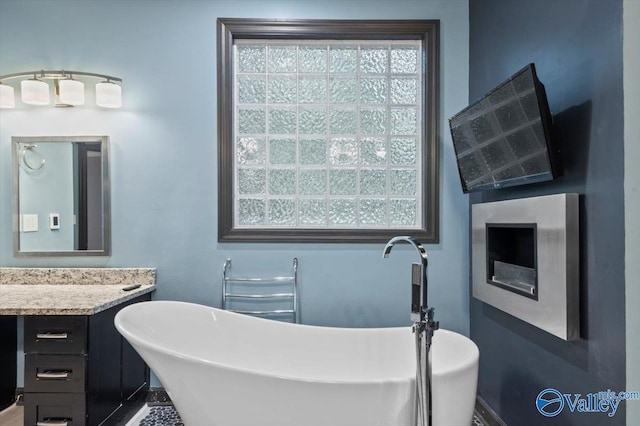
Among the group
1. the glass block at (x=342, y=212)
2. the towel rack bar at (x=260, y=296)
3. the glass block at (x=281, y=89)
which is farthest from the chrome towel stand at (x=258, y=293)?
the glass block at (x=281, y=89)

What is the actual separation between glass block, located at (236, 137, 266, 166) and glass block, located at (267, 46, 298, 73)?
1.56 feet

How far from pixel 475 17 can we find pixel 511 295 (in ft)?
5.49

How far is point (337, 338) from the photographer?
6.86 ft

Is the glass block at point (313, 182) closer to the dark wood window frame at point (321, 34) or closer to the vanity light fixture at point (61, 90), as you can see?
the dark wood window frame at point (321, 34)

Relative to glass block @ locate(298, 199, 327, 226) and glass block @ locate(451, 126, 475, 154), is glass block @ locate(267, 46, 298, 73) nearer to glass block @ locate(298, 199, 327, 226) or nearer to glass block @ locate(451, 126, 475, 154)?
glass block @ locate(298, 199, 327, 226)

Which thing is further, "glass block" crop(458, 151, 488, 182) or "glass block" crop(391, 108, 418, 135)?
"glass block" crop(391, 108, 418, 135)

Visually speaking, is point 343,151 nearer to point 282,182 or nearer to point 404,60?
point 282,182

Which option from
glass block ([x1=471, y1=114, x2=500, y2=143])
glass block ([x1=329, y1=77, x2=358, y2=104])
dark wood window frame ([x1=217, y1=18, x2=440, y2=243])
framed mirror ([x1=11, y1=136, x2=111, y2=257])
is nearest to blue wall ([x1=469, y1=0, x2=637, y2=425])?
glass block ([x1=471, y1=114, x2=500, y2=143])

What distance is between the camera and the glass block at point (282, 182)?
255 centimetres

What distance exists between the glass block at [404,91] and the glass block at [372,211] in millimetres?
666

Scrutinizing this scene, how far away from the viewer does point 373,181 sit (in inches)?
100

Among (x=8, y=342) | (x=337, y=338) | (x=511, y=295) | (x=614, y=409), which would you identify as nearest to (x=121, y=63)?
(x=8, y=342)

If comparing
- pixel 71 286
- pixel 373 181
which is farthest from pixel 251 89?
pixel 71 286

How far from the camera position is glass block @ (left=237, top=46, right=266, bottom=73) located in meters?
2.53
